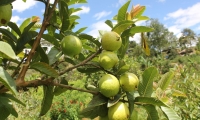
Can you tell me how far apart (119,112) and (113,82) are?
92mm

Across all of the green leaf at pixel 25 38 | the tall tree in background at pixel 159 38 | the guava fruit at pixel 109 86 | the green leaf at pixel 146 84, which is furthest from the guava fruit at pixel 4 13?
the tall tree in background at pixel 159 38

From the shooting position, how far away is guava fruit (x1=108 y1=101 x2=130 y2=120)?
73cm

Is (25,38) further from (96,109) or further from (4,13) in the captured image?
(96,109)

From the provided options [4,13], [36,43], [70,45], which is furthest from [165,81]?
[4,13]

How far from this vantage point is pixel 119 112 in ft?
2.38

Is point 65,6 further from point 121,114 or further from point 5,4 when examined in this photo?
point 121,114

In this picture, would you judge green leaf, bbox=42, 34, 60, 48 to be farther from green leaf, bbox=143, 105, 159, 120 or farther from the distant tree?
the distant tree

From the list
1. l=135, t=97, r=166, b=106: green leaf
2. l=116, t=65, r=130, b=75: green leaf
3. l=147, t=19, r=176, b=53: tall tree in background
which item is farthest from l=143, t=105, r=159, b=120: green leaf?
l=147, t=19, r=176, b=53: tall tree in background

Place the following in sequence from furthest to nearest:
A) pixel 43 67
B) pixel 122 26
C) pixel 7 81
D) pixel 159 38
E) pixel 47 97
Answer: pixel 159 38 < pixel 47 97 < pixel 122 26 < pixel 43 67 < pixel 7 81

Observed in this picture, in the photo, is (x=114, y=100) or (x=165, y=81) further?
(x=165, y=81)

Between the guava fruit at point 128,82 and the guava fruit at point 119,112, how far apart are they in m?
0.05

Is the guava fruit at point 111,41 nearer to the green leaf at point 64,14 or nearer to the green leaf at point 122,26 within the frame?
the green leaf at point 122,26

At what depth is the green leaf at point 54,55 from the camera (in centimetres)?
81

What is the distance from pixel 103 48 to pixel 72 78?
46.6 ft
